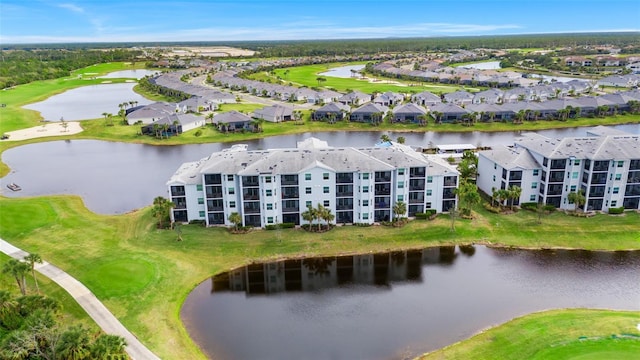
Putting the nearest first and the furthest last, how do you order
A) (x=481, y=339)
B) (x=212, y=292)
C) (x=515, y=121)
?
(x=481, y=339) → (x=212, y=292) → (x=515, y=121)

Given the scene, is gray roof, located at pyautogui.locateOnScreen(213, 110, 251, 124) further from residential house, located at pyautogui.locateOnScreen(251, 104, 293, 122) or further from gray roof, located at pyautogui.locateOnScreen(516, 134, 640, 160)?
gray roof, located at pyautogui.locateOnScreen(516, 134, 640, 160)

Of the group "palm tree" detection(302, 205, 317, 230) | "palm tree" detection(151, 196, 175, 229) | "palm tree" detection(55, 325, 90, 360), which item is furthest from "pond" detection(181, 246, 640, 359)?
"palm tree" detection(151, 196, 175, 229)

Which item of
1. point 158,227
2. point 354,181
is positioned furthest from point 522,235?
point 158,227

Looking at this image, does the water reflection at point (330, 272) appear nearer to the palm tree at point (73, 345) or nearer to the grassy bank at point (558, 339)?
the grassy bank at point (558, 339)

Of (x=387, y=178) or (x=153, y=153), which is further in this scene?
(x=153, y=153)

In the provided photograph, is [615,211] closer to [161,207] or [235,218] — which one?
[235,218]

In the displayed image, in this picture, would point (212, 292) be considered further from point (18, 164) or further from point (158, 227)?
point (18, 164)
